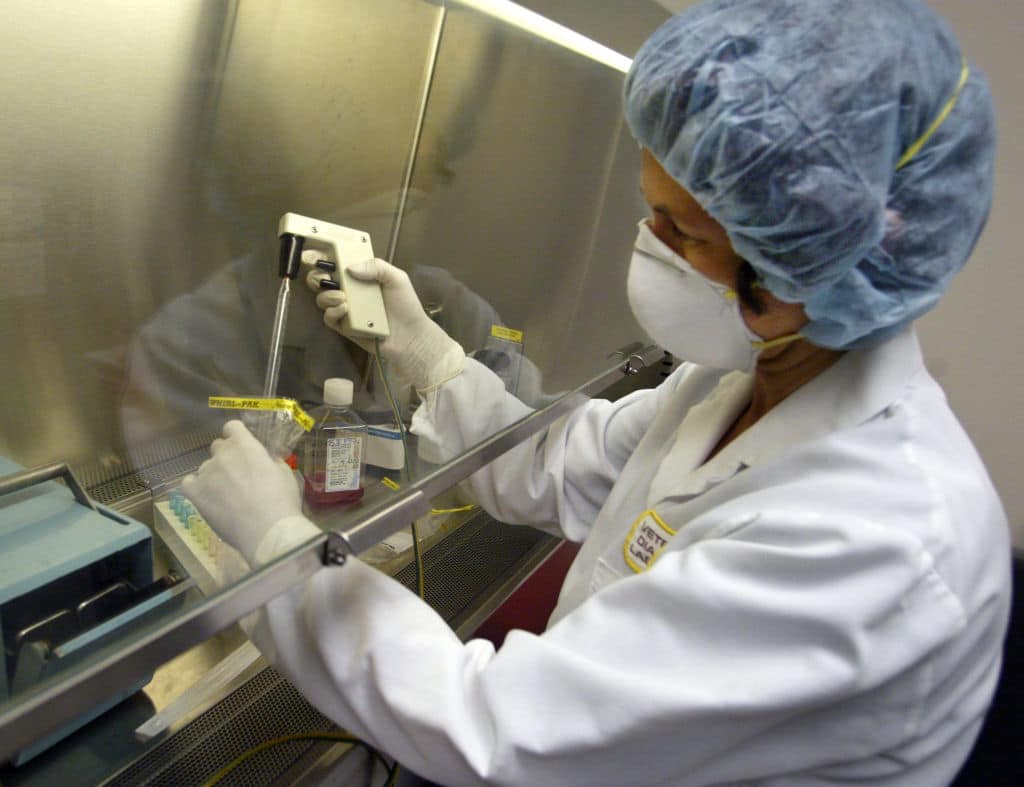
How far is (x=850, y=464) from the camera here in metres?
0.63

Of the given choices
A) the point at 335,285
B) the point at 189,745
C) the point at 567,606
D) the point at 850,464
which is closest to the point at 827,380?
the point at 850,464

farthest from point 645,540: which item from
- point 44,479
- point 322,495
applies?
point 44,479

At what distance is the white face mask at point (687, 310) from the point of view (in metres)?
0.75

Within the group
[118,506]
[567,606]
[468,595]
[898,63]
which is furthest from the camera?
[468,595]

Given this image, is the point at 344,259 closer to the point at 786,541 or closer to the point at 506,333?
the point at 506,333

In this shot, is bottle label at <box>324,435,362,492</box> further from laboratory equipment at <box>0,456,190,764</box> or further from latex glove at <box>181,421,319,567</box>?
laboratory equipment at <box>0,456,190,764</box>

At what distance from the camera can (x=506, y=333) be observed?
→ 4.67 feet

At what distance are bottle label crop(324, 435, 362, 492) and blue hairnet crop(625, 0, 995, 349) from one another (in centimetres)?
55

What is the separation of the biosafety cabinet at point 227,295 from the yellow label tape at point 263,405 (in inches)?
1.0

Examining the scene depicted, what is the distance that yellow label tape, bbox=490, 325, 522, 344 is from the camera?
139 centimetres

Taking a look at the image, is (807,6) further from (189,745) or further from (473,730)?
(189,745)

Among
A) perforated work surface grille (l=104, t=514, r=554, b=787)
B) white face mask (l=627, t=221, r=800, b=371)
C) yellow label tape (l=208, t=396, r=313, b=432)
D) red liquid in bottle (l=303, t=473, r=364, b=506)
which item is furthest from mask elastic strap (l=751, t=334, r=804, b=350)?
perforated work surface grille (l=104, t=514, r=554, b=787)

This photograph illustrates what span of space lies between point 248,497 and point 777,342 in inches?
25.0

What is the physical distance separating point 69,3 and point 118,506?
73 centimetres
